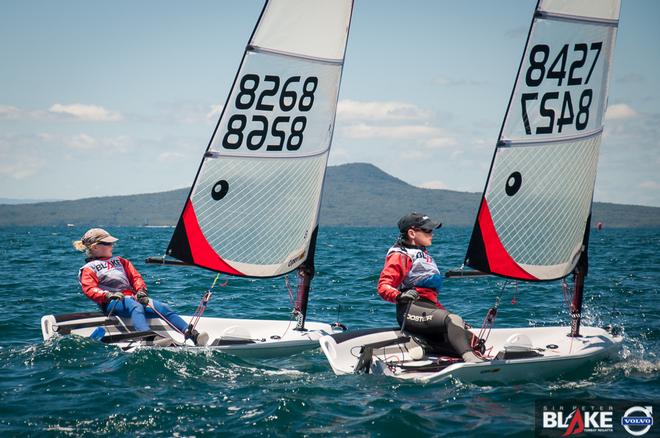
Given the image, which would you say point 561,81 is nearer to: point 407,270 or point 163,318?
point 407,270

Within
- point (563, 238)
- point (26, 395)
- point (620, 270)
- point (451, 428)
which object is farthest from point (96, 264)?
point (620, 270)

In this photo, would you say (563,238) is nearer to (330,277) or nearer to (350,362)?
(350,362)

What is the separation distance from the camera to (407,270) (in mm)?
7555

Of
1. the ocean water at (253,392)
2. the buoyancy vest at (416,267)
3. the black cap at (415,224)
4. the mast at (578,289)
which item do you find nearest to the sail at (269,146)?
the ocean water at (253,392)

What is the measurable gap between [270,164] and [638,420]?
522 centimetres

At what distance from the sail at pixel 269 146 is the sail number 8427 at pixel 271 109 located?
13mm

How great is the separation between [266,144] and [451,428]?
4697 mm

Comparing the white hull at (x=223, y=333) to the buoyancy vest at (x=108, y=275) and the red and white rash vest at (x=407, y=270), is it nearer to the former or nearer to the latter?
the buoyancy vest at (x=108, y=275)

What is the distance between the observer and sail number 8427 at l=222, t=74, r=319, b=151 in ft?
29.4

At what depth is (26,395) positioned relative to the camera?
6.42 meters

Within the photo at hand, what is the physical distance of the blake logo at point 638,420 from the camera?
222 inches

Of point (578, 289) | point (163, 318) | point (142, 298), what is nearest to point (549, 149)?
point (578, 289)

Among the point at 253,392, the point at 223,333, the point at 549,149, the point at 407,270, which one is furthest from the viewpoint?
the point at 223,333

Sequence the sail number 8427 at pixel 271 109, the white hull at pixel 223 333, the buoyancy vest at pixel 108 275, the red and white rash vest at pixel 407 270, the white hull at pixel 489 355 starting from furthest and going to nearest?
the sail number 8427 at pixel 271 109 < the buoyancy vest at pixel 108 275 < the white hull at pixel 223 333 < the red and white rash vest at pixel 407 270 < the white hull at pixel 489 355
